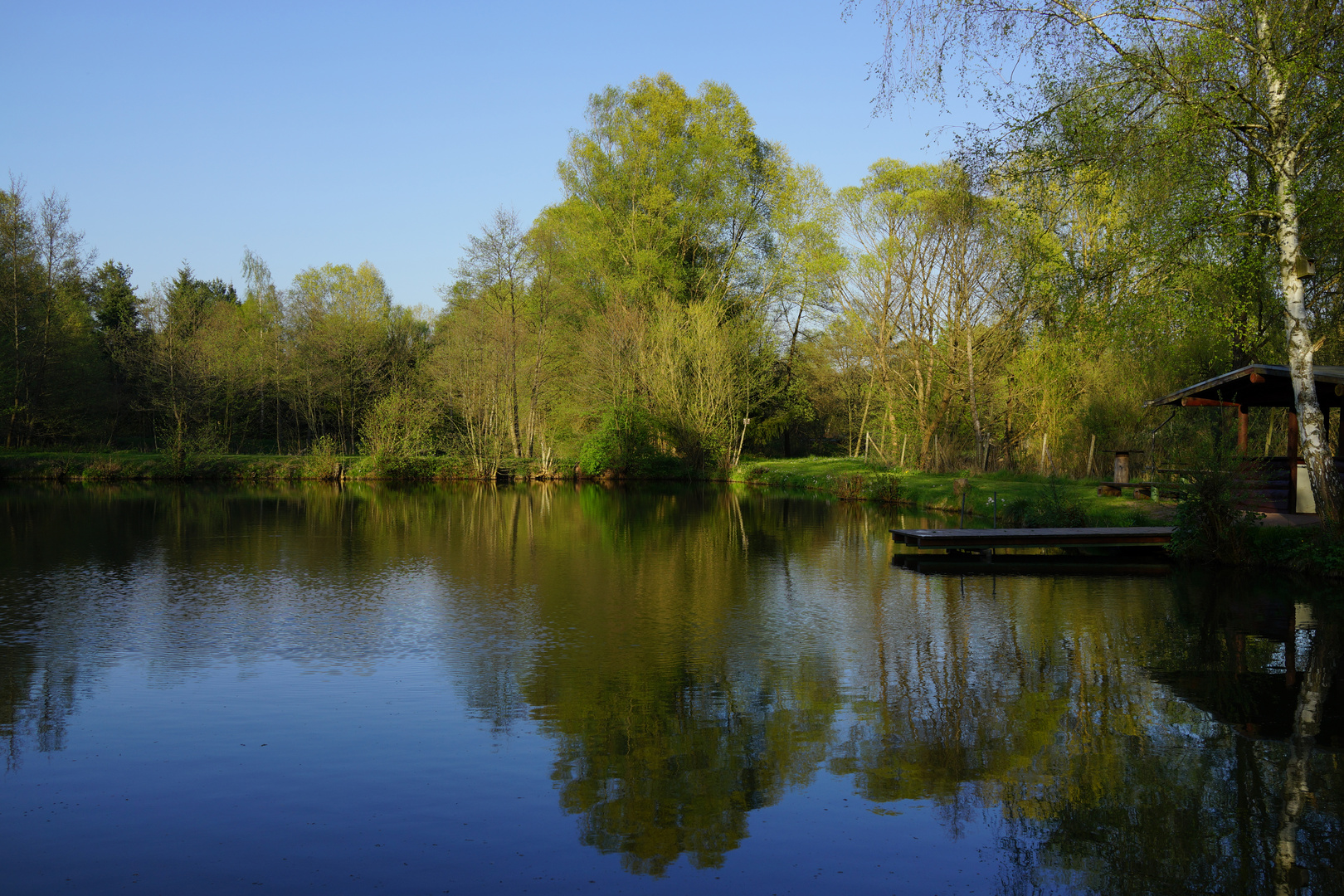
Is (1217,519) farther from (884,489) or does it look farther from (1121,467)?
(884,489)

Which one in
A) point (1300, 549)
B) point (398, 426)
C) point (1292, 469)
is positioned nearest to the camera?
point (1300, 549)

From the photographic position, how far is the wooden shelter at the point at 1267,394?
16.6 metres

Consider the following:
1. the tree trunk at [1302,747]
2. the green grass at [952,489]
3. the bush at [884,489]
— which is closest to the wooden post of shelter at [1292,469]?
the green grass at [952,489]

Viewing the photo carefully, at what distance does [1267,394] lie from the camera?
61.2ft

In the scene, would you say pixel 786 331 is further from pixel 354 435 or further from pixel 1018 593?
pixel 1018 593

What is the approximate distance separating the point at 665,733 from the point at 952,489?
20.3 meters

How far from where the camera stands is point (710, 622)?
11.2 metres

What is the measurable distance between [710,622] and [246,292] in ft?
170

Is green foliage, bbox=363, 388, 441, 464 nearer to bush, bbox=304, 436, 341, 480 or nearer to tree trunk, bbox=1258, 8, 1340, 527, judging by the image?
bush, bbox=304, 436, 341, 480

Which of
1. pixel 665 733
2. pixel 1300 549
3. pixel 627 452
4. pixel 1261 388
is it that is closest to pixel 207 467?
pixel 627 452

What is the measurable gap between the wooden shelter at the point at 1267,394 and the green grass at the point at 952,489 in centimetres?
214

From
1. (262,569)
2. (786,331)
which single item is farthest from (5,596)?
(786,331)

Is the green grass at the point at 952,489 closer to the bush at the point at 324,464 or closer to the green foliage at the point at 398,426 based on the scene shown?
the green foliage at the point at 398,426

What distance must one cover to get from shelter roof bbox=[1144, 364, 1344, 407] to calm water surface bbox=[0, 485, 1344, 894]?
14.9 feet
